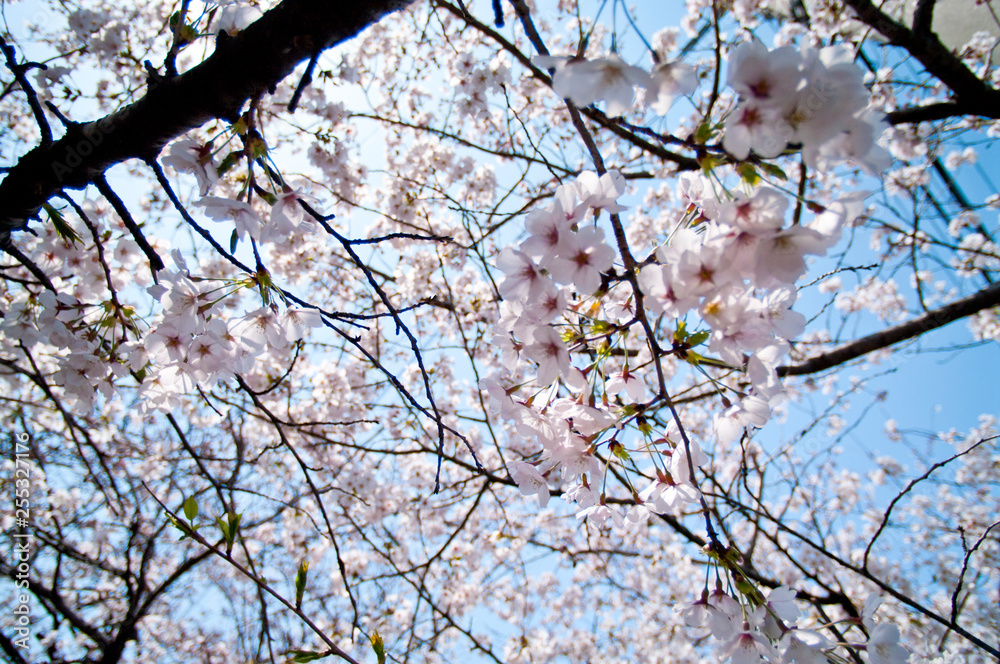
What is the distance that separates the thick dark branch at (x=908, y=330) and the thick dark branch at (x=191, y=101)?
9.84 feet

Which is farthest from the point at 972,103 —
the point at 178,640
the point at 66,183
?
the point at 178,640

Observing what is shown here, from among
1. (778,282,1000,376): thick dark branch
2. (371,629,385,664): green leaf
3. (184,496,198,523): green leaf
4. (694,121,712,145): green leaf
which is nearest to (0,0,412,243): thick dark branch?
(694,121,712,145): green leaf

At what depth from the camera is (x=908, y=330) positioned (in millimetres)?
3076

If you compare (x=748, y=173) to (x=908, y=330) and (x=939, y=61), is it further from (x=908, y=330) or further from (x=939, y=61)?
(x=939, y=61)

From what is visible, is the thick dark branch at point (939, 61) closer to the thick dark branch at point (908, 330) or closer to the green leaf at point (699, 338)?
the thick dark branch at point (908, 330)

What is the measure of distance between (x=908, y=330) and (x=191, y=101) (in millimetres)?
4177

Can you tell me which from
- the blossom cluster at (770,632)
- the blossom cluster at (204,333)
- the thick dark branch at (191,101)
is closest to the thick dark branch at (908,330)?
the blossom cluster at (770,632)

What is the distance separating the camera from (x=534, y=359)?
1096 mm

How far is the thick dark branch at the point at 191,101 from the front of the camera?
1203 mm

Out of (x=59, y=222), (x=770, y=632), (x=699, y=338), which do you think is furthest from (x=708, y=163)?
(x=59, y=222)

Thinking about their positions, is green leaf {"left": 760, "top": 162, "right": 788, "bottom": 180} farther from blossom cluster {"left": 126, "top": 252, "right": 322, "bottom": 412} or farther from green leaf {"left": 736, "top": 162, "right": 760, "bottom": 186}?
blossom cluster {"left": 126, "top": 252, "right": 322, "bottom": 412}

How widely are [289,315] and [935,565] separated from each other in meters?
9.51

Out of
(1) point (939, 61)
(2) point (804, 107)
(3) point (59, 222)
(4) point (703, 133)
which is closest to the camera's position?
(2) point (804, 107)

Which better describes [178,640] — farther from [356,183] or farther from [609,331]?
[609,331]
